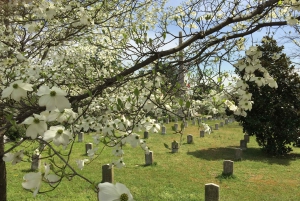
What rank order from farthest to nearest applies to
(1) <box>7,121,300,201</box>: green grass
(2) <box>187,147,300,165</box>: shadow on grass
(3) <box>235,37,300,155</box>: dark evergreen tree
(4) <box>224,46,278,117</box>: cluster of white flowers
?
(3) <box>235,37,300,155</box>: dark evergreen tree < (2) <box>187,147,300,165</box>: shadow on grass < (1) <box>7,121,300,201</box>: green grass < (4) <box>224,46,278,117</box>: cluster of white flowers

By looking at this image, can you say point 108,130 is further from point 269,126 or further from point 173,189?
point 269,126

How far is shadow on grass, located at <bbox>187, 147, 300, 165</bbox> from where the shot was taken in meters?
8.25

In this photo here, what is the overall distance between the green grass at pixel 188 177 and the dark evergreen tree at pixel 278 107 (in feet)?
2.13

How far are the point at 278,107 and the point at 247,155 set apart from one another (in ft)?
5.74

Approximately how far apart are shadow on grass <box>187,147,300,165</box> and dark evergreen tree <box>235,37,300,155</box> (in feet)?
0.90

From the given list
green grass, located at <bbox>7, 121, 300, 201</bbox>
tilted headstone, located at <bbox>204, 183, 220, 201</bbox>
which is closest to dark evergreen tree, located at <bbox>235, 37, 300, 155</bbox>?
green grass, located at <bbox>7, 121, 300, 201</bbox>

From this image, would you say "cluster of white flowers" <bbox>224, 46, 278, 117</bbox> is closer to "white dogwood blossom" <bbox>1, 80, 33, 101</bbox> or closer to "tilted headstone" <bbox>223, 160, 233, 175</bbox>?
"white dogwood blossom" <bbox>1, 80, 33, 101</bbox>

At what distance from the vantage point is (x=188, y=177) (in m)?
6.38

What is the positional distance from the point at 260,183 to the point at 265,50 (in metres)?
4.55

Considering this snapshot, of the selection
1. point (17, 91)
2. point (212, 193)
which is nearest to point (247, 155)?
point (212, 193)

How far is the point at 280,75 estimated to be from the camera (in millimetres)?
8484

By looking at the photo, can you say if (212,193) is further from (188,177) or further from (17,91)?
(17,91)

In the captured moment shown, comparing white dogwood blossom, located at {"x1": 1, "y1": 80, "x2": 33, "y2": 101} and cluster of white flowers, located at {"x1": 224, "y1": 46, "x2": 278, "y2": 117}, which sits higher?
cluster of white flowers, located at {"x1": 224, "y1": 46, "x2": 278, "y2": 117}

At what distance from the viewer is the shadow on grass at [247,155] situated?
27.1ft
